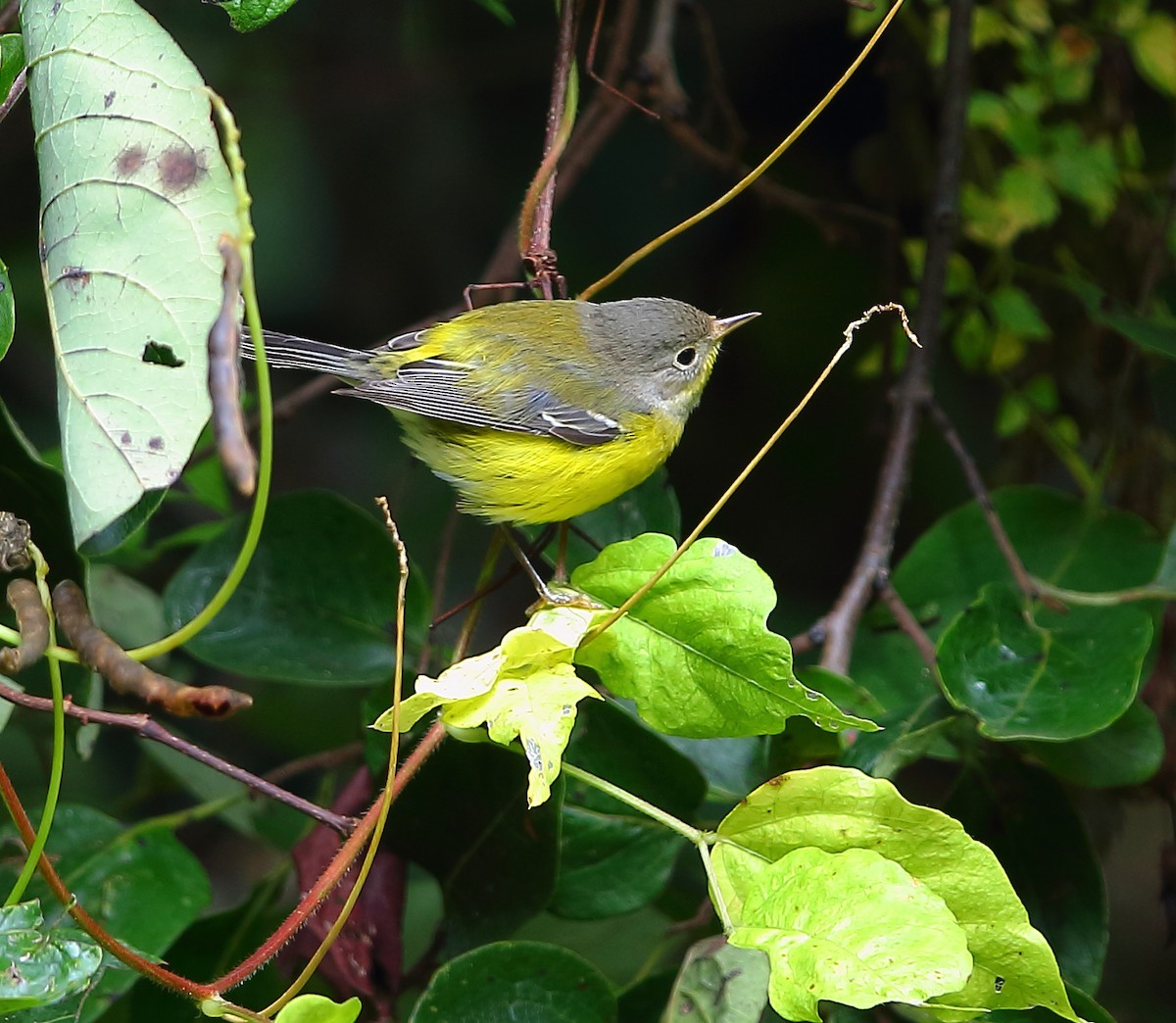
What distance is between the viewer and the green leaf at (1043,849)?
74.5 inches

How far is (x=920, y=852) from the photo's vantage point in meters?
1.33

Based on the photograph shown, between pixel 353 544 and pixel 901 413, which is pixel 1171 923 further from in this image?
pixel 353 544

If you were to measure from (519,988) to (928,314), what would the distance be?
1.46m

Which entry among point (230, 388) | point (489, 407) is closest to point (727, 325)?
point (489, 407)

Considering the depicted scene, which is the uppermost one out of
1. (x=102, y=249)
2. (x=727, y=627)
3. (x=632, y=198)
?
(x=102, y=249)

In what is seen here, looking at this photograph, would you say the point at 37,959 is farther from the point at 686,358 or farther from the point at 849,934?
the point at 686,358

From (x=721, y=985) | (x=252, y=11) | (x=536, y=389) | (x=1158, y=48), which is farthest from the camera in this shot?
(x=1158, y=48)

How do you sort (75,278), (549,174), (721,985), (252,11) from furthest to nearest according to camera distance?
(549,174), (252,11), (721,985), (75,278)

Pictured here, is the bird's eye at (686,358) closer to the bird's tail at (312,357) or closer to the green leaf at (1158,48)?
the bird's tail at (312,357)

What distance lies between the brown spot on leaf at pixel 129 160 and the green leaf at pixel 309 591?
0.94 metres

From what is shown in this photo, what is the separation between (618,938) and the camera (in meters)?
2.44

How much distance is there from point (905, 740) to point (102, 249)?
1.20 meters

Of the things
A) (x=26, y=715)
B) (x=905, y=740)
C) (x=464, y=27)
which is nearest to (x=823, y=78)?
(x=464, y=27)

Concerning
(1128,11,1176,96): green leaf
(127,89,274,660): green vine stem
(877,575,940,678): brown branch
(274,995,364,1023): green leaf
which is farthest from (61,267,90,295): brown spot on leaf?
(1128,11,1176,96): green leaf
